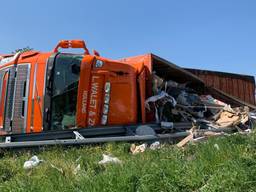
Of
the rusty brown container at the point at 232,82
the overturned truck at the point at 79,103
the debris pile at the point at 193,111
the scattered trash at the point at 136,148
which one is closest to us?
the scattered trash at the point at 136,148

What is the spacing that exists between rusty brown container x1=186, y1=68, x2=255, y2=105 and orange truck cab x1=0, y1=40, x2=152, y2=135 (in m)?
5.45

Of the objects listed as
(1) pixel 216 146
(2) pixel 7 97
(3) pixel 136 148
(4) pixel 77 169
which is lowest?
(4) pixel 77 169

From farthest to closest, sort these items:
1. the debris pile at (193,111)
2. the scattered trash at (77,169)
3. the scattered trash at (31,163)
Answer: the debris pile at (193,111) < the scattered trash at (31,163) < the scattered trash at (77,169)

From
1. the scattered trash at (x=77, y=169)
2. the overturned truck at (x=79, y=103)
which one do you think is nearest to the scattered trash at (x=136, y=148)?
the overturned truck at (x=79, y=103)

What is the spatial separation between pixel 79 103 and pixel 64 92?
0.40 meters

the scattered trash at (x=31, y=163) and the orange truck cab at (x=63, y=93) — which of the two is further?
the orange truck cab at (x=63, y=93)

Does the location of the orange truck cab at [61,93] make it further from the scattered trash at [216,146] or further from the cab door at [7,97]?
the scattered trash at [216,146]

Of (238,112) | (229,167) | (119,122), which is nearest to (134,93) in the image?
(119,122)

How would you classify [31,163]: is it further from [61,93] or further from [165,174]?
[61,93]

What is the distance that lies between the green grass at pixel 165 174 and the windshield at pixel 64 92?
2.92 meters

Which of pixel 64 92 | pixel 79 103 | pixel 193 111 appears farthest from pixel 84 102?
pixel 193 111

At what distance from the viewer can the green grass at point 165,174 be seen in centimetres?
466

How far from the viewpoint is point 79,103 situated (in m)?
9.54

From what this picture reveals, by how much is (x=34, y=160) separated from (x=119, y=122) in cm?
318
